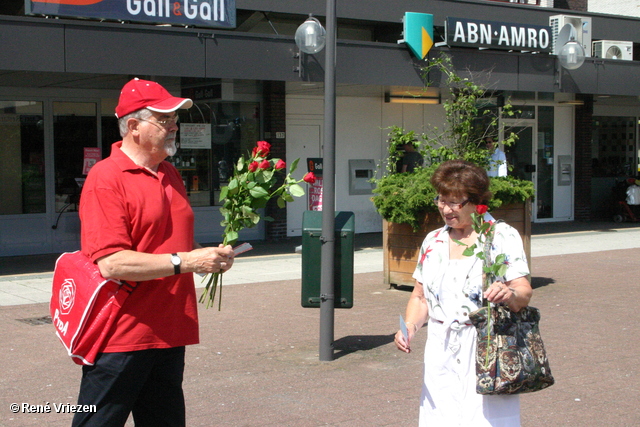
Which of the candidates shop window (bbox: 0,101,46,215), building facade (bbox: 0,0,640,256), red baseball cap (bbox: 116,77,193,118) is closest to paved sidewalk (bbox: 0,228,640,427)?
red baseball cap (bbox: 116,77,193,118)

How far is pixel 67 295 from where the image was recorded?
3104 millimetres

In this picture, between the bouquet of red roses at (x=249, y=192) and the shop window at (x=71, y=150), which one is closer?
the bouquet of red roses at (x=249, y=192)

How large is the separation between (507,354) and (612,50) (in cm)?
1528

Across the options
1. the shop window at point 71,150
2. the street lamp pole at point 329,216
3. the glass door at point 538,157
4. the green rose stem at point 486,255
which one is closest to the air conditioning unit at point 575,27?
the glass door at point 538,157

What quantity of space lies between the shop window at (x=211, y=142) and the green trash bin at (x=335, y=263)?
7.92 metres

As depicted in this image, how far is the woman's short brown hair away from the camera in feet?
11.7

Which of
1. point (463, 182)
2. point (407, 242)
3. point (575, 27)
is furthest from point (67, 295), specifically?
Result: point (575, 27)

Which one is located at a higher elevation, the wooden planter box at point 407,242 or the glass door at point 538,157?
the glass door at point 538,157

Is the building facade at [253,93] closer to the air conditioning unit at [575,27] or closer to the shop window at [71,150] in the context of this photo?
the shop window at [71,150]

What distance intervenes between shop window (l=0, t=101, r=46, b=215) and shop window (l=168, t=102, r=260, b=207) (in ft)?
8.26

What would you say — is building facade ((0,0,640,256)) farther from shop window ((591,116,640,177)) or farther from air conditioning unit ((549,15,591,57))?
shop window ((591,116,640,177))

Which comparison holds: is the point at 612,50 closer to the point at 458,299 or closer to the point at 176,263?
the point at 458,299

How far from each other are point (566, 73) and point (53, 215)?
1028 cm

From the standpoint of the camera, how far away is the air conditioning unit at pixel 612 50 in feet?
54.7
